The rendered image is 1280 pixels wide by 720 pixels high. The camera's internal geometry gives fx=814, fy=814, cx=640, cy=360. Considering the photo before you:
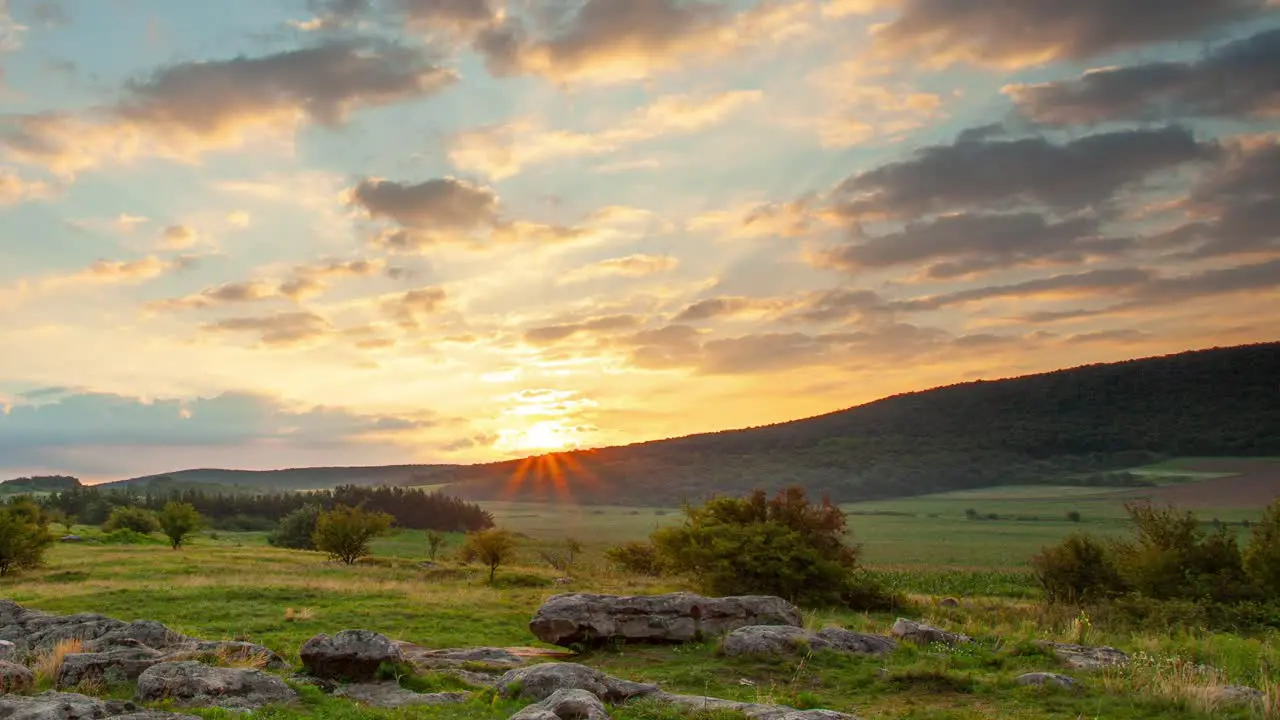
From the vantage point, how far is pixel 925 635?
22109 millimetres

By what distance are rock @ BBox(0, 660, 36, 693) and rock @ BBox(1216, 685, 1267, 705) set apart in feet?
69.1

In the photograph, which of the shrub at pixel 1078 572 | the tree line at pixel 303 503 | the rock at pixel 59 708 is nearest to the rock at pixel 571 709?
the rock at pixel 59 708

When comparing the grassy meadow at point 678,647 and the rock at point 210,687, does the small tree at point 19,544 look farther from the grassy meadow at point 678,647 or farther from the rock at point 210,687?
the rock at point 210,687

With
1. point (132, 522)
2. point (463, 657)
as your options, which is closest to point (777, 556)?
point (463, 657)

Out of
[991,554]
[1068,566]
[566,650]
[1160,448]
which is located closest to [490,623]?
[566,650]

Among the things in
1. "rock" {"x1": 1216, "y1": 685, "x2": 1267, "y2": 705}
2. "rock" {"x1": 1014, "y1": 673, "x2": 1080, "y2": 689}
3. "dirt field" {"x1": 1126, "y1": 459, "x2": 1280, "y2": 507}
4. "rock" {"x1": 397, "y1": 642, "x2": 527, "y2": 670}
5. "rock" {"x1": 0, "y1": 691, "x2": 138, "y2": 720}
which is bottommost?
"dirt field" {"x1": 1126, "y1": 459, "x2": 1280, "y2": 507}

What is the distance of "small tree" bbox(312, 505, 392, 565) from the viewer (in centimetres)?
5844

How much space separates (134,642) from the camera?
709 inches

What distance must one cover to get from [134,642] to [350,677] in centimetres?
508

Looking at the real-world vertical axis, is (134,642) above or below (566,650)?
above

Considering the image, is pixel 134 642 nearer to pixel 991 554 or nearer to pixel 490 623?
pixel 490 623

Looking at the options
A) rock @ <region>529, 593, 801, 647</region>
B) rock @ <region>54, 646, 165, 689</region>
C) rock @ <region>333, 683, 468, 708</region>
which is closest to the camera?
rock @ <region>333, 683, 468, 708</region>

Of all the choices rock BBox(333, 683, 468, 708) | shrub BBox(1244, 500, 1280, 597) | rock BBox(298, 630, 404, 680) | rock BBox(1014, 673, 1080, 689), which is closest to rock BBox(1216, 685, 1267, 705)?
rock BBox(1014, 673, 1080, 689)

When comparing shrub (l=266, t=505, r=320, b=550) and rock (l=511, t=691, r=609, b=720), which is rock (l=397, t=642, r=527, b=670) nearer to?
rock (l=511, t=691, r=609, b=720)
